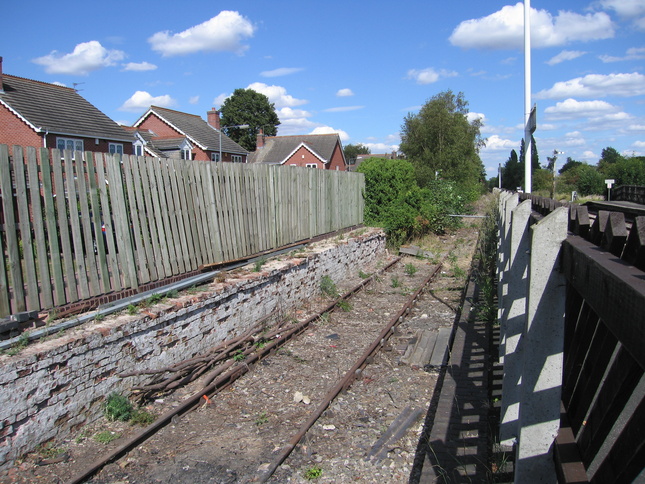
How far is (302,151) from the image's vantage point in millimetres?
52594

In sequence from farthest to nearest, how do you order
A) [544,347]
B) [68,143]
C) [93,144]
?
[93,144] → [68,143] → [544,347]

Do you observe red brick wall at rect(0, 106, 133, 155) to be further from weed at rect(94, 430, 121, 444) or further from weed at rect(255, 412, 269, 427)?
weed at rect(255, 412, 269, 427)

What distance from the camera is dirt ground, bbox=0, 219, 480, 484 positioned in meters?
4.04

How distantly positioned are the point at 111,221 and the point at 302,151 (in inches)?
1879

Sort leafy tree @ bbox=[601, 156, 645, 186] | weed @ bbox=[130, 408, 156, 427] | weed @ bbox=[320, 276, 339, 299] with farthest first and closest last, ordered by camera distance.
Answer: leafy tree @ bbox=[601, 156, 645, 186] < weed @ bbox=[320, 276, 339, 299] < weed @ bbox=[130, 408, 156, 427]

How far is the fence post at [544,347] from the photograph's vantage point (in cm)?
230

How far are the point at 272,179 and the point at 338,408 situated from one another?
557 centimetres

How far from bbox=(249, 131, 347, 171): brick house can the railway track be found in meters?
44.9

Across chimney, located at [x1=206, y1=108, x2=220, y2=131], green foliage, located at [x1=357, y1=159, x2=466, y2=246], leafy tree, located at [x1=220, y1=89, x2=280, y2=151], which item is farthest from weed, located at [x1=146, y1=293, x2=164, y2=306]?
leafy tree, located at [x1=220, y1=89, x2=280, y2=151]

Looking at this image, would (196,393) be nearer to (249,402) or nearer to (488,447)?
(249,402)

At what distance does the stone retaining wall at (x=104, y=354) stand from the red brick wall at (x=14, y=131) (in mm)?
21825

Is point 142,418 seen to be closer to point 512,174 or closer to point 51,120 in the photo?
point 51,120

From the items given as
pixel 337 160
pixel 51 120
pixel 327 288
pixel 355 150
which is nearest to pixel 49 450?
pixel 327 288

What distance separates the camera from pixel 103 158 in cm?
580
